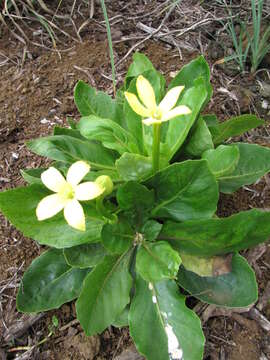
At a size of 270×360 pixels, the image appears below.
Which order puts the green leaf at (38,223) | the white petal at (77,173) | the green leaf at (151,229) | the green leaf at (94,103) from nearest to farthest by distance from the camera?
the white petal at (77,173)
the green leaf at (38,223)
the green leaf at (151,229)
the green leaf at (94,103)

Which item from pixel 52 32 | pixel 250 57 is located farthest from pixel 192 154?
pixel 52 32

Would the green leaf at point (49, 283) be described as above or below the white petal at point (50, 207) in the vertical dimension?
below

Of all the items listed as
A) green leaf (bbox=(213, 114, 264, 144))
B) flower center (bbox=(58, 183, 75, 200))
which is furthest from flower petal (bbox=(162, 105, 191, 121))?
green leaf (bbox=(213, 114, 264, 144))

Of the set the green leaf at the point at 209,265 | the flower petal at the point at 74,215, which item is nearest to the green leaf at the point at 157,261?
the green leaf at the point at 209,265

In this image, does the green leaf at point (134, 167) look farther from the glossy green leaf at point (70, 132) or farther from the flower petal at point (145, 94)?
the glossy green leaf at point (70, 132)

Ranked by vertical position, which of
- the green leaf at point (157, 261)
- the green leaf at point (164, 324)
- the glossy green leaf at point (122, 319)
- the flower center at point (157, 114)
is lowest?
the glossy green leaf at point (122, 319)

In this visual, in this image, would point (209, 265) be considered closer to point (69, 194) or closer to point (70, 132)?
point (69, 194)

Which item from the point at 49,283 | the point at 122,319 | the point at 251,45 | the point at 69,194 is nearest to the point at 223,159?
the point at 69,194
